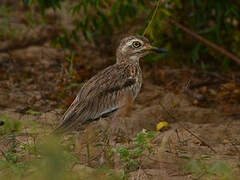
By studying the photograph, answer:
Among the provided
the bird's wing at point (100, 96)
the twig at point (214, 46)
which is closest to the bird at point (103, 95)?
the bird's wing at point (100, 96)

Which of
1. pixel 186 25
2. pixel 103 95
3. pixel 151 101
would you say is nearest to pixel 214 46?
pixel 103 95

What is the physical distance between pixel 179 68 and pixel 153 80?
1.57ft

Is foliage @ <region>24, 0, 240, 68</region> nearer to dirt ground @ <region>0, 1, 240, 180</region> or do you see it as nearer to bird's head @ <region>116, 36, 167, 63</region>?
dirt ground @ <region>0, 1, 240, 180</region>

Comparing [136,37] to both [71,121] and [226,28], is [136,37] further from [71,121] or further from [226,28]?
[226,28]

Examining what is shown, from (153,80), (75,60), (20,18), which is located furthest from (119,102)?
(20,18)

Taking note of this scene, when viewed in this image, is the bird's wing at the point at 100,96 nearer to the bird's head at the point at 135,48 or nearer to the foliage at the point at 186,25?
the bird's head at the point at 135,48

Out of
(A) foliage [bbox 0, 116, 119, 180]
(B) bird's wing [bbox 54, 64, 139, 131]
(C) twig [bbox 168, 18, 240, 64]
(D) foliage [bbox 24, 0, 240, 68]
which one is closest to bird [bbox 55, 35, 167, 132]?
(B) bird's wing [bbox 54, 64, 139, 131]

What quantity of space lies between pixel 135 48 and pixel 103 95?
2.37 ft

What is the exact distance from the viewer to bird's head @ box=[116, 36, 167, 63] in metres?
4.94

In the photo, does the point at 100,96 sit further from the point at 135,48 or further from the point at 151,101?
the point at 151,101

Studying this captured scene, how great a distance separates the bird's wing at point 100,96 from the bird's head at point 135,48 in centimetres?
30

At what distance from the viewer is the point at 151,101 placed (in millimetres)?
6035

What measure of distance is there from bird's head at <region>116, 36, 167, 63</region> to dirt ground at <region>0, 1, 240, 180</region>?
56cm

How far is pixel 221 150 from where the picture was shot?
4.40 meters
